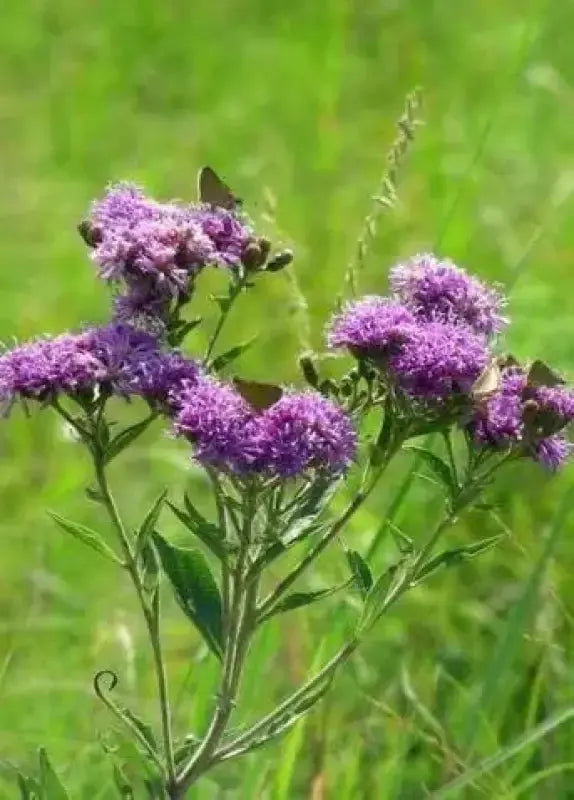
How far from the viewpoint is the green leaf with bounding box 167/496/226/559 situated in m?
1.58

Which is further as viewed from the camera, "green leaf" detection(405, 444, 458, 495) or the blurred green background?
the blurred green background

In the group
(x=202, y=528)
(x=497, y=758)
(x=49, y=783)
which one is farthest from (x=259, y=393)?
(x=497, y=758)

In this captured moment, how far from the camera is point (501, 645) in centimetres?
226

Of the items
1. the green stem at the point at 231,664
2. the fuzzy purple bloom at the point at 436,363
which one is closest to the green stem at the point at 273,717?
the green stem at the point at 231,664

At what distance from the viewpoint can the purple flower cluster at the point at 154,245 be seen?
5.41 feet

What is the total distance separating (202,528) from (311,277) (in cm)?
251

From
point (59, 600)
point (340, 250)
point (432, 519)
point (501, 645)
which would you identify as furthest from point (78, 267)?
point (501, 645)

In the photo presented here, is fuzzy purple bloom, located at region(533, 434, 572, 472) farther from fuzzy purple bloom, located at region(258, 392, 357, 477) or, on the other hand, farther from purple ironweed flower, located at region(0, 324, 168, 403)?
purple ironweed flower, located at region(0, 324, 168, 403)

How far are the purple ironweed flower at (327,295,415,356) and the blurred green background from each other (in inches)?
17.6

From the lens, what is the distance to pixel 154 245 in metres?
1.65

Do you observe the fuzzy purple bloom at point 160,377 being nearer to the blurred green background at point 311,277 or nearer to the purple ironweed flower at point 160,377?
the purple ironweed flower at point 160,377

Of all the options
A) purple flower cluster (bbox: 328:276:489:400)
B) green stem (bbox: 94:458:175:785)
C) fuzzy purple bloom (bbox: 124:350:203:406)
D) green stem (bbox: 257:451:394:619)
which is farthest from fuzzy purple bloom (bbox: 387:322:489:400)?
green stem (bbox: 94:458:175:785)

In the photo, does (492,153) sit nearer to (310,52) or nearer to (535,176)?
(535,176)

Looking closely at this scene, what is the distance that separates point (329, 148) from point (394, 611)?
194 cm
